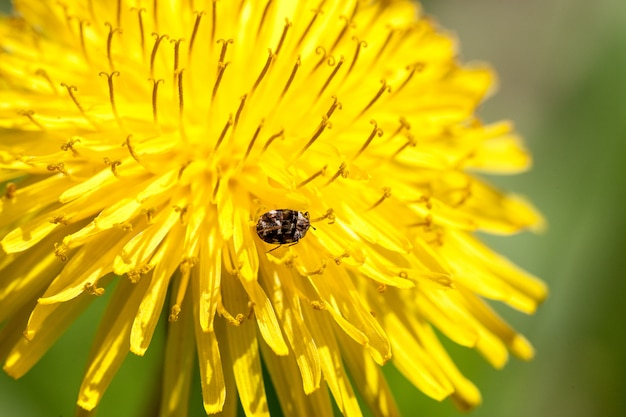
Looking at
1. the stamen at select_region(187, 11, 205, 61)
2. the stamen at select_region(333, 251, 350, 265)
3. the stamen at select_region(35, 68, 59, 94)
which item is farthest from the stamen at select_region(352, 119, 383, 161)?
the stamen at select_region(35, 68, 59, 94)

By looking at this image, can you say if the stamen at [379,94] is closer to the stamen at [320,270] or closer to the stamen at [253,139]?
the stamen at [253,139]

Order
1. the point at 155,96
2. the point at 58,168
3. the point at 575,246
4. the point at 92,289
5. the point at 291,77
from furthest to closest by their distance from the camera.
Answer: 1. the point at 575,246
2. the point at 291,77
3. the point at 155,96
4. the point at 58,168
5. the point at 92,289

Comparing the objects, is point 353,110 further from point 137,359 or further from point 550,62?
point 550,62

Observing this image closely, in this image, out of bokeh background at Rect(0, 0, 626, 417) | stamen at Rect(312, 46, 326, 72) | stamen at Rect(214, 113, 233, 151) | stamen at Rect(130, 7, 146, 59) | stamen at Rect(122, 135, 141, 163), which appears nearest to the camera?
stamen at Rect(122, 135, 141, 163)

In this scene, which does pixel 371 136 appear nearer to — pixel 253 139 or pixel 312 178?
pixel 312 178

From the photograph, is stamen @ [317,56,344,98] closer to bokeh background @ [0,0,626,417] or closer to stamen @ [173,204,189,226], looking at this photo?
stamen @ [173,204,189,226]

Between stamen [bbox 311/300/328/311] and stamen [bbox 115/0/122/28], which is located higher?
stamen [bbox 115/0/122/28]

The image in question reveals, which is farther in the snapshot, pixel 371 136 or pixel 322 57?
pixel 322 57

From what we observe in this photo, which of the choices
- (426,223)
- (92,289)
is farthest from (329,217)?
(92,289)
